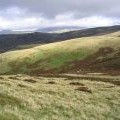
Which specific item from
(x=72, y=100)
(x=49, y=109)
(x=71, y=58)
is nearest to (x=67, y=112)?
(x=49, y=109)

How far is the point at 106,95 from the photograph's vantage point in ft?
136

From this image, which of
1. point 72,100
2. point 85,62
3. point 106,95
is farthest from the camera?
point 85,62

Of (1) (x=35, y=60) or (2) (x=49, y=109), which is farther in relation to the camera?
(1) (x=35, y=60)

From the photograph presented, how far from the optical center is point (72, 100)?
36594 mm

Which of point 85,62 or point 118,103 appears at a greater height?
point 118,103

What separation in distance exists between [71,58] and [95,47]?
18768 millimetres

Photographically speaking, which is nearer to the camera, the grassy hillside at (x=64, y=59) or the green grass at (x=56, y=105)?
the green grass at (x=56, y=105)

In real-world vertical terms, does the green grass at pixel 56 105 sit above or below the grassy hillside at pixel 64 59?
above

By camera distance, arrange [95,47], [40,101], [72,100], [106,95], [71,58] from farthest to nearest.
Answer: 1. [95,47]
2. [71,58]
3. [106,95]
4. [72,100]
5. [40,101]

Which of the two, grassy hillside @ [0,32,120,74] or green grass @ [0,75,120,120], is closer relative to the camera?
green grass @ [0,75,120,120]

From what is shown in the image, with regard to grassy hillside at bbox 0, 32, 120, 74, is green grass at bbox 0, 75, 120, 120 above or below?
above

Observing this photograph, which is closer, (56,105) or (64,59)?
(56,105)

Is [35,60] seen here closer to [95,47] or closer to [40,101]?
[95,47]

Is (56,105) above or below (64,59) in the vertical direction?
above
